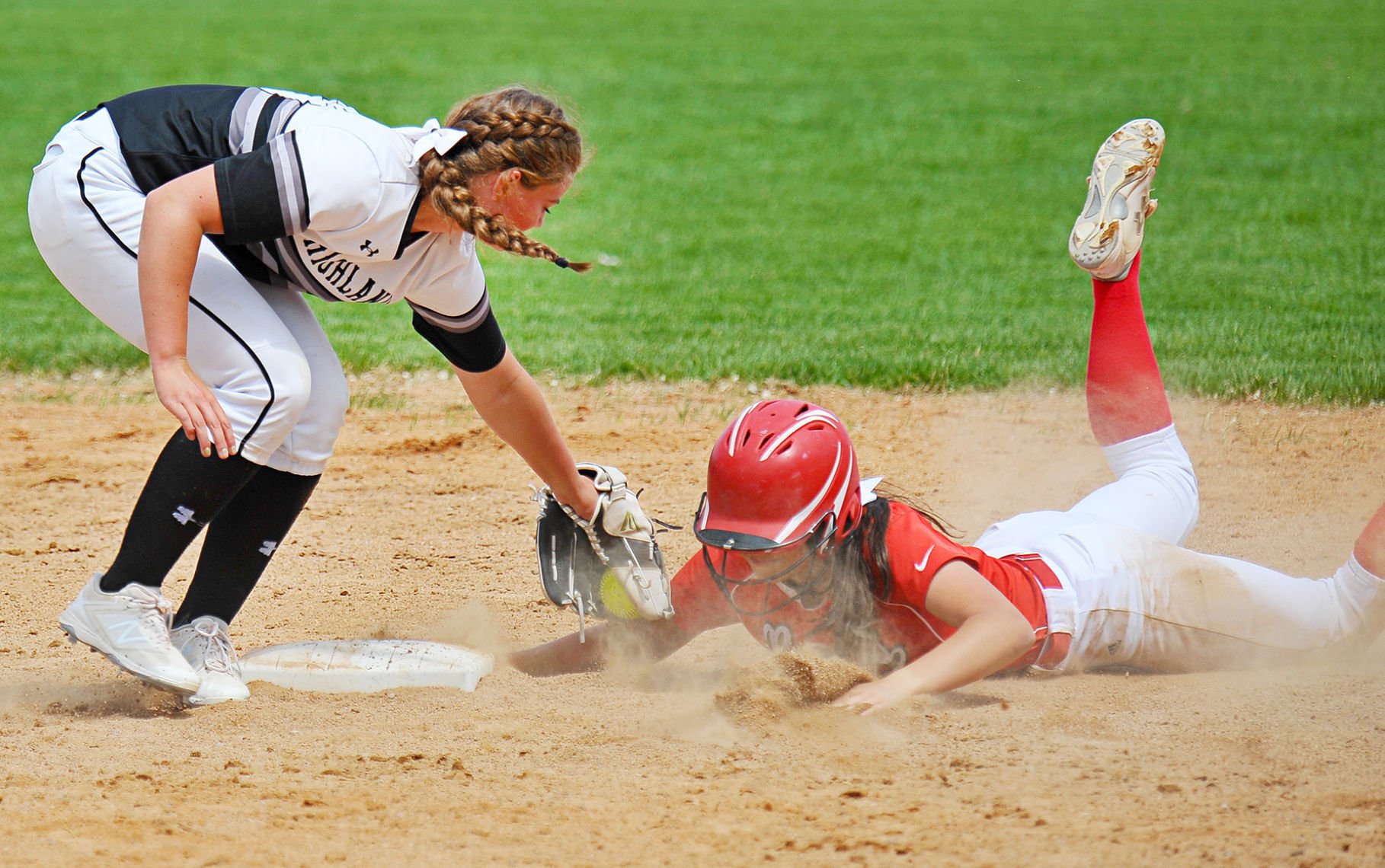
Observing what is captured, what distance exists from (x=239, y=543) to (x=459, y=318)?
0.77m

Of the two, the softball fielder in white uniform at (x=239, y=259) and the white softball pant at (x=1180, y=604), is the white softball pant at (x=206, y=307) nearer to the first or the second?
the softball fielder in white uniform at (x=239, y=259)

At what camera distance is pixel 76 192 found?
3156 mm

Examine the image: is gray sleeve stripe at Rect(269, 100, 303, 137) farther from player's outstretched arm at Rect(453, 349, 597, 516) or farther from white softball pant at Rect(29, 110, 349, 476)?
player's outstretched arm at Rect(453, 349, 597, 516)

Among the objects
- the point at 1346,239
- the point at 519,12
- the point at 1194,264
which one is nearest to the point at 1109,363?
the point at 1194,264

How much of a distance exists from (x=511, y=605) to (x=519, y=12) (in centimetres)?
2276

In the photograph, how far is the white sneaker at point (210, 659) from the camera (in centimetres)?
332

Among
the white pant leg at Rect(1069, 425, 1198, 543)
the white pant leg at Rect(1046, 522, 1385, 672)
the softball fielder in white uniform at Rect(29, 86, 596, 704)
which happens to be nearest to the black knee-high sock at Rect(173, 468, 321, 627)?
the softball fielder in white uniform at Rect(29, 86, 596, 704)

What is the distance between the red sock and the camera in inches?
161

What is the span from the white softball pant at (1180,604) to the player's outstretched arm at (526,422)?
1131 mm

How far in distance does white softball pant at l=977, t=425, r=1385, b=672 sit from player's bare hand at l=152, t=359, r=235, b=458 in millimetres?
1962

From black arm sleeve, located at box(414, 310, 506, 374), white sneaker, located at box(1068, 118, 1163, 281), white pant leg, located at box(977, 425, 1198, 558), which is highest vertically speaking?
white sneaker, located at box(1068, 118, 1163, 281)

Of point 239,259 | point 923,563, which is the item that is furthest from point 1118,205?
point 239,259

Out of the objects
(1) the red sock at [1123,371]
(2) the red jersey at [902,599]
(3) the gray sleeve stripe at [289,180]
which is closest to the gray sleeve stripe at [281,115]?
(3) the gray sleeve stripe at [289,180]

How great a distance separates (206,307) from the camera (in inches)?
122
